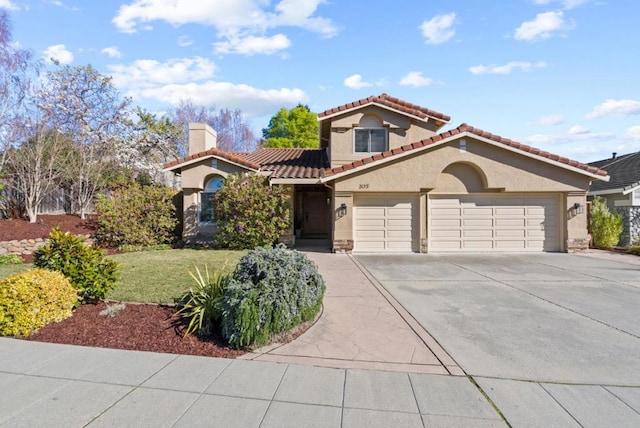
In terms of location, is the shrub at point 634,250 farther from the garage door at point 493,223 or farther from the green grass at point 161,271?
the green grass at point 161,271

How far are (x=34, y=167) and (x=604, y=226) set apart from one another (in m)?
23.5

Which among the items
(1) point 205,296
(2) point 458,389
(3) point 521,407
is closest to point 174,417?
(1) point 205,296

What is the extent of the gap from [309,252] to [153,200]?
710 cm

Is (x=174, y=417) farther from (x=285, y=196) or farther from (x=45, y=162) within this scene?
(x=45, y=162)

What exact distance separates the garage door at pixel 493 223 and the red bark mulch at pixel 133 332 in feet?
33.7

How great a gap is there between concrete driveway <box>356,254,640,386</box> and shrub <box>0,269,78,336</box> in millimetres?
5578

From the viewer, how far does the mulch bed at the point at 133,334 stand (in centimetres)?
436

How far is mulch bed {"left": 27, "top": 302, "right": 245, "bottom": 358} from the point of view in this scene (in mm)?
4355

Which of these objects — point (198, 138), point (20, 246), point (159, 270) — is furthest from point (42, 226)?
point (159, 270)

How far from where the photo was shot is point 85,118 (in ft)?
56.9

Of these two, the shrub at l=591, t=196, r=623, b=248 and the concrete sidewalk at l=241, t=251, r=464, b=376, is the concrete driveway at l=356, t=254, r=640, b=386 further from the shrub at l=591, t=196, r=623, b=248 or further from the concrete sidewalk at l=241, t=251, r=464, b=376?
the shrub at l=591, t=196, r=623, b=248

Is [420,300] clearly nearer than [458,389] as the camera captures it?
No

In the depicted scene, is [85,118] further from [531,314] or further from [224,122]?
[224,122]

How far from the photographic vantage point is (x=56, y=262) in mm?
5711
